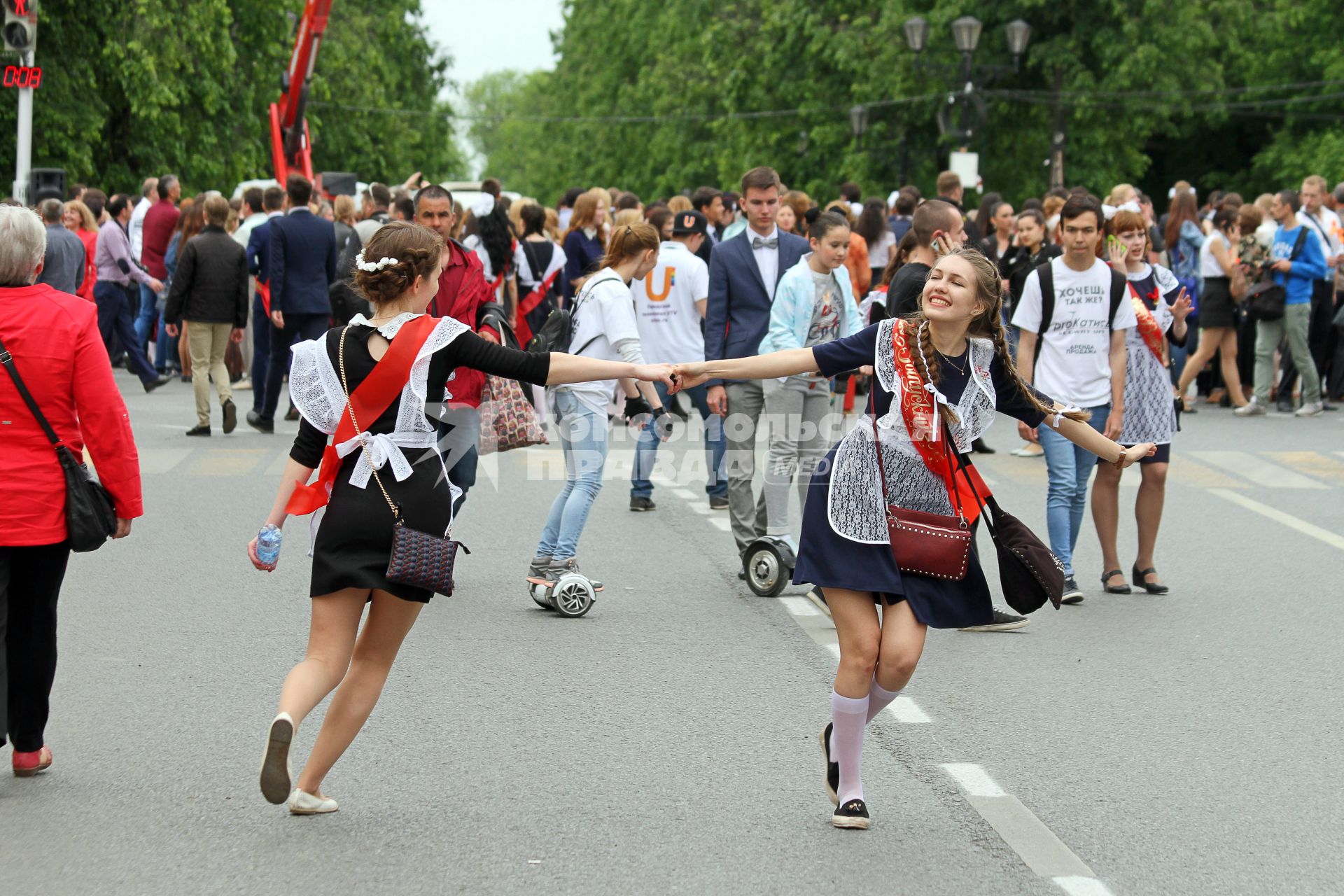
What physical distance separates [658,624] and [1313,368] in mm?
11262

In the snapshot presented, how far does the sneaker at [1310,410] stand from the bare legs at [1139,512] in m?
8.94

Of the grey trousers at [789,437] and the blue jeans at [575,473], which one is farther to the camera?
the grey trousers at [789,437]

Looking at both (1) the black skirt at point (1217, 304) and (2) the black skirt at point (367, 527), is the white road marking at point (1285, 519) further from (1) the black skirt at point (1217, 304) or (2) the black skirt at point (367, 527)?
(2) the black skirt at point (367, 527)

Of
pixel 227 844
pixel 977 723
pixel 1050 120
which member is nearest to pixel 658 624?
pixel 977 723

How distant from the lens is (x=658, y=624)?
8.09 metres

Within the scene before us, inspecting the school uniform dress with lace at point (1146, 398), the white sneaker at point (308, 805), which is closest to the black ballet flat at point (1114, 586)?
the school uniform dress with lace at point (1146, 398)

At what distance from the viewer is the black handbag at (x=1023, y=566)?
17.1ft

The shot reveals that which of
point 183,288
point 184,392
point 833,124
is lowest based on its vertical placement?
point 184,392

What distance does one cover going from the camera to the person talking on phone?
830cm

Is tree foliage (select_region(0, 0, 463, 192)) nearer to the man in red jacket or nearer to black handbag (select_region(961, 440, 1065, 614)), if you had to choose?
the man in red jacket

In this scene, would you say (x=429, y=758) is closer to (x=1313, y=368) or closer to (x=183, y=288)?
(x=183, y=288)

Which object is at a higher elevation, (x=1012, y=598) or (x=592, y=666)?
(x=1012, y=598)

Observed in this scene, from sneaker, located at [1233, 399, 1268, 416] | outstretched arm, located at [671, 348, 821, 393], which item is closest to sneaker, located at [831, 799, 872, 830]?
outstretched arm, located at [671, 348, 821, 393]

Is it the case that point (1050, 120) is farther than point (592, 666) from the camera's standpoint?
Yes
